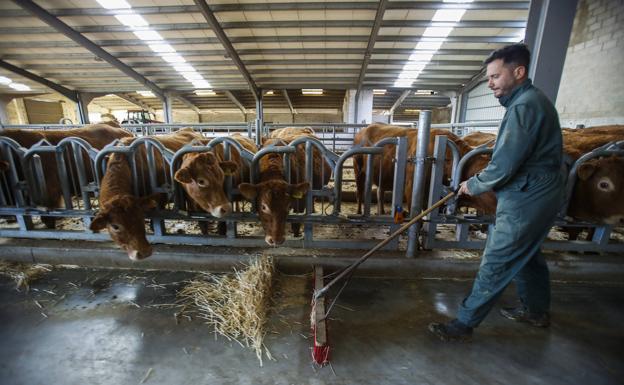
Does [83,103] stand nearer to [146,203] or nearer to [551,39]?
[146,203]

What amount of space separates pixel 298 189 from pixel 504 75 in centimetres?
219

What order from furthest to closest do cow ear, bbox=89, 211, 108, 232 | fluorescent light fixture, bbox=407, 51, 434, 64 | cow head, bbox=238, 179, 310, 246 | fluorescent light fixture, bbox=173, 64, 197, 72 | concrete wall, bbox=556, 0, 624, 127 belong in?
fluorescent light fixture, bbox=173, 64, 197, 72 < fluorescent light fixture, bbox=407, 51, 434, 64 < concrete wall, bbox=556, 0, 624, 127 < cow head, bbox=238, 179, 310, 246 < cow ear, bbox=89, 211, 108, 232

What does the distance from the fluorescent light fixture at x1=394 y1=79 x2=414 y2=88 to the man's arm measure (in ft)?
48.1

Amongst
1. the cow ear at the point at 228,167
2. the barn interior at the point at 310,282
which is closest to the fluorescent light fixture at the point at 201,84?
the barn interior at the point at 310,282

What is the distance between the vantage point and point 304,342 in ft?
7.93

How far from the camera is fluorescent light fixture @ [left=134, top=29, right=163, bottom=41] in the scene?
11.0 meters

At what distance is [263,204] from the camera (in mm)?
3279

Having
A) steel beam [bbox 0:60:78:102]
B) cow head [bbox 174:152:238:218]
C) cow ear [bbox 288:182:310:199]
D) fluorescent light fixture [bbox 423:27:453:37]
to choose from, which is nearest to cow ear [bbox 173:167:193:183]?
cow head [bbox 174:152:238:218]

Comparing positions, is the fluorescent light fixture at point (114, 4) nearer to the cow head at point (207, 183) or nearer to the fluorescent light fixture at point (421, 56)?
the cow head at point (207, 183)

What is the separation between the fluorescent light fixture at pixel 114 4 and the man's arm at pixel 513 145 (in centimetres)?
1214

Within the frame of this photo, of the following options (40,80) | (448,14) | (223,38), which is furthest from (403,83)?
(40,80)

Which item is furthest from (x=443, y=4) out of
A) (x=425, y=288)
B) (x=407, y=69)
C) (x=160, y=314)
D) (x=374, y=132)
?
(x=160, y=314)

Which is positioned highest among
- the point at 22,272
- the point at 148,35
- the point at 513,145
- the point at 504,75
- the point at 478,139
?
the point at 148,35

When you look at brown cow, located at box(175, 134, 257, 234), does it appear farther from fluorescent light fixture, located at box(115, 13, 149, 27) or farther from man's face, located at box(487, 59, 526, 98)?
fluorescent light fixture, located at box(115, 13, 149, 27)
